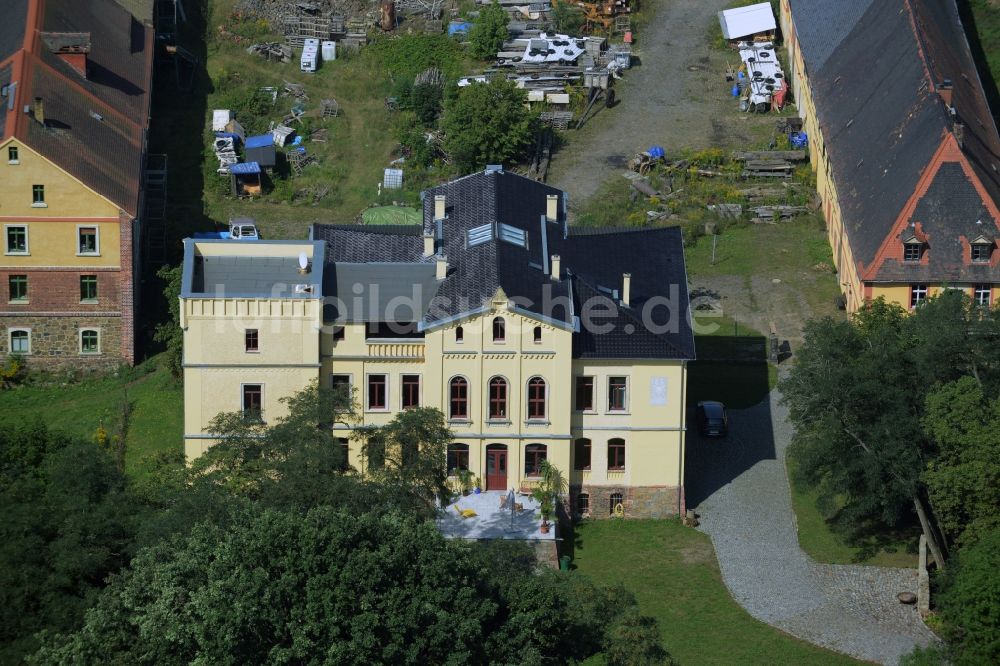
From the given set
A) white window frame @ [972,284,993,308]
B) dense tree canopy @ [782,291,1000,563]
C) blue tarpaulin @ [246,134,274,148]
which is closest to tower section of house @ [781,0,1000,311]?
white window frame @ [972,284,993,308]

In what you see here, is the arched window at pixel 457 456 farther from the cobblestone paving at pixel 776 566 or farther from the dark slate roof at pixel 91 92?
the dark slate roof at pixel 91 92

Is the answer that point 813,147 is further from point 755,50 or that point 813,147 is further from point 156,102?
point 156,102

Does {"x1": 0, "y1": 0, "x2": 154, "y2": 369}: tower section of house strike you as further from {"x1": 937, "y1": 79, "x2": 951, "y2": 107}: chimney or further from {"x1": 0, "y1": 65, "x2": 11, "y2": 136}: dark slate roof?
{"x1": 937, "y1": 79, "x2": 951, "y2": 107}: chimney

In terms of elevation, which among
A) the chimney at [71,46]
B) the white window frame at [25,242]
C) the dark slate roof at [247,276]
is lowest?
the dark slate roof at [247,276]

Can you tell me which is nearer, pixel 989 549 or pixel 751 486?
pixel 989 549

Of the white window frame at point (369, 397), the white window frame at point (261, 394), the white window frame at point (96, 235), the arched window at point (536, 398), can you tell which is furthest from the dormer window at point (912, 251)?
the white window frame at point (96, 235)

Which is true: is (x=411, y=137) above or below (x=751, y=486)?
above

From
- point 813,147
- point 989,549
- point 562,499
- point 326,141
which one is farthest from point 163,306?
point 989,549
